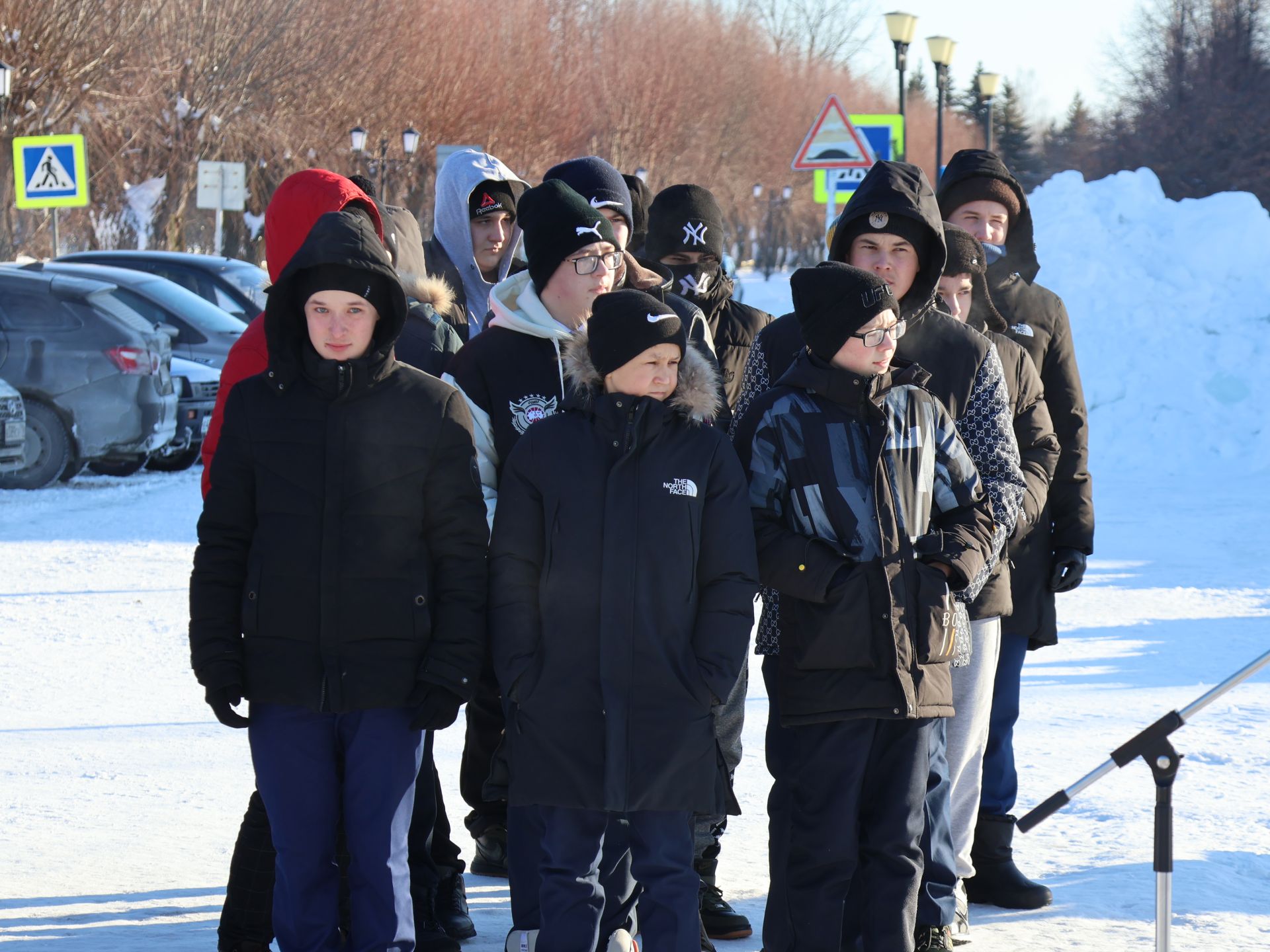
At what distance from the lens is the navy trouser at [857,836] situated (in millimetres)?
3664

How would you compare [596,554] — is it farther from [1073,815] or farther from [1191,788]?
[1191,788]

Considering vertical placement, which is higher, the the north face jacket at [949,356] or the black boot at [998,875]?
A: the the north face jacket at [949,356]

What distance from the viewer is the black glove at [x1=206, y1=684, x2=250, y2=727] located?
352 cm

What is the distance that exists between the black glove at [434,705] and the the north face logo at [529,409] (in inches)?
28.4

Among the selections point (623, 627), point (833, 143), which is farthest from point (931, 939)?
point (833, 143)

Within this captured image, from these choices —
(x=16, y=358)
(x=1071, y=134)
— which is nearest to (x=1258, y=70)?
(x=16, y=358)

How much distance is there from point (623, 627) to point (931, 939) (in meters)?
1.11

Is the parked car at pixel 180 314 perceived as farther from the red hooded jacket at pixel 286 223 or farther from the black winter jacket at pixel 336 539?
the black winter jacket at pixel 336 539

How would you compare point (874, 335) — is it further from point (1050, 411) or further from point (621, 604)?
point (1050, 411)

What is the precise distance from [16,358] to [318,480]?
31.8 feet

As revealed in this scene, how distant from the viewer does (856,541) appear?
3.65 meters

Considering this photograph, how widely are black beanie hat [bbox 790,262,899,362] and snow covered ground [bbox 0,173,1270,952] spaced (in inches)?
59.7

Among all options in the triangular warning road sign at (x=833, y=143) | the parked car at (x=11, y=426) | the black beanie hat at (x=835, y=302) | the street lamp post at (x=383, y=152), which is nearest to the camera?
the black beanie hat at (x=835, y=302)

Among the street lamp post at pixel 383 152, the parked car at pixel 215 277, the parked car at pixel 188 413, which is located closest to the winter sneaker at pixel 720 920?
the parked car at pixel 188 413
